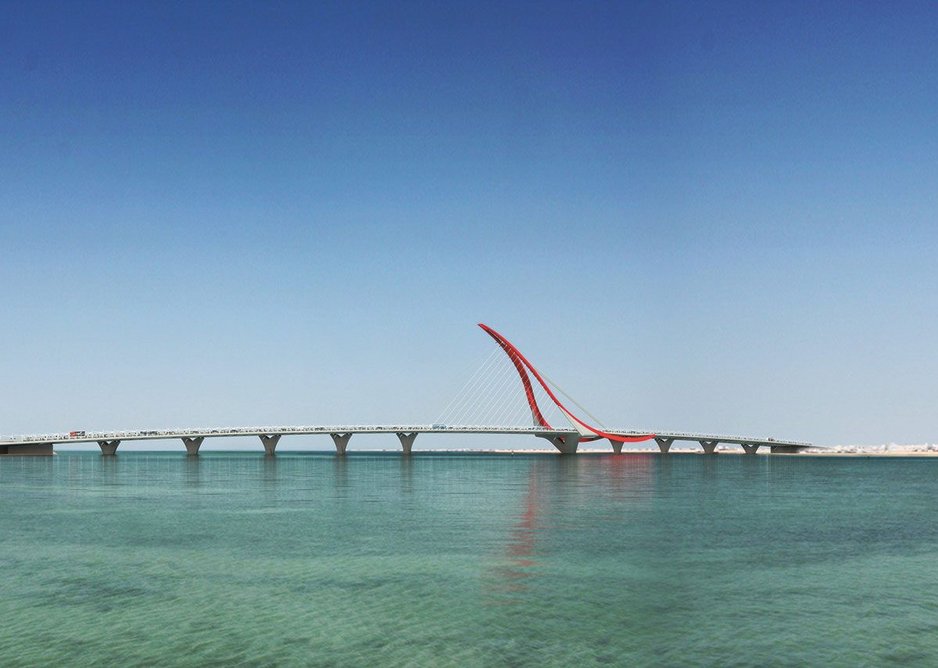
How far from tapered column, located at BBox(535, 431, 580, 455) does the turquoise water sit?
127 m

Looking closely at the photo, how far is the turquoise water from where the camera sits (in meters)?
15.1

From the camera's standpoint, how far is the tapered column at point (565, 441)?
553 ft

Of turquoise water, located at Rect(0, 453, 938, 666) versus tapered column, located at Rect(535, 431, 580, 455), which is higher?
turquoise water, located at Rect(0, 453, 938, 666)

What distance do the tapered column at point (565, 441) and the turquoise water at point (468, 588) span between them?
416 ft

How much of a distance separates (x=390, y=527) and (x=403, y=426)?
124 metres

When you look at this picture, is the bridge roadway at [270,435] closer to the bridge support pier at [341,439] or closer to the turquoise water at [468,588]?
the bridge support pier at [341,439]

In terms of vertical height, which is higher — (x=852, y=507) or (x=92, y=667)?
(x=92, y=667)

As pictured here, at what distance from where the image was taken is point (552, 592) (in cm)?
2005

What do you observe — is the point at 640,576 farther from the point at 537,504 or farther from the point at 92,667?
the point at 537,504

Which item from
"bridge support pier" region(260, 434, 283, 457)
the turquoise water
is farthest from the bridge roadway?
the turquoise water

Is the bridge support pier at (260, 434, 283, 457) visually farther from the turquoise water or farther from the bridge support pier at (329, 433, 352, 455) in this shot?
the turquoise water

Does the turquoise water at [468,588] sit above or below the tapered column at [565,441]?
above

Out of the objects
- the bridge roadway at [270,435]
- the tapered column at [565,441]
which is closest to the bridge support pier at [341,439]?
the bridge roadway at [270,435]

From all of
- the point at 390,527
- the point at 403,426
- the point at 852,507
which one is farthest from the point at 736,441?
the point at 390,527
